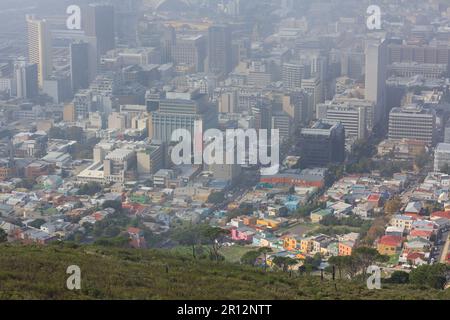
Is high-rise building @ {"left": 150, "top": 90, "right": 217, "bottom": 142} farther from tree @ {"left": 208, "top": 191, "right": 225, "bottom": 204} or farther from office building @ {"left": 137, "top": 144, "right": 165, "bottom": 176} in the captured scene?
tree @ {"left": 208, "top": 191, "right": 225, "bottom": 204}

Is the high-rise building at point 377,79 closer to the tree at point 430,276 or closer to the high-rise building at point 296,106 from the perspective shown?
the high-rise building at point 296,106

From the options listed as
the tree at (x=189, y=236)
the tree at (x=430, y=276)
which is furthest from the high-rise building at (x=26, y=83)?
the tree at (x=430, y=276)

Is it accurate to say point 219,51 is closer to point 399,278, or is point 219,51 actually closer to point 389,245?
point 389,245

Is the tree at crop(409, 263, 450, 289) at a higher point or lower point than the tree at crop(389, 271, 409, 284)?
higher

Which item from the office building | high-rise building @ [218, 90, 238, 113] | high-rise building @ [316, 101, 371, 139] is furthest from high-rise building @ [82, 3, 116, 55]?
the office building

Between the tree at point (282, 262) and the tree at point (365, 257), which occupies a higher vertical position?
the tree at point (365, 257)

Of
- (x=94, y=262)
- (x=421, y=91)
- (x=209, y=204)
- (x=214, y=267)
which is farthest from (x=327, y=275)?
(x=421, y=91)
